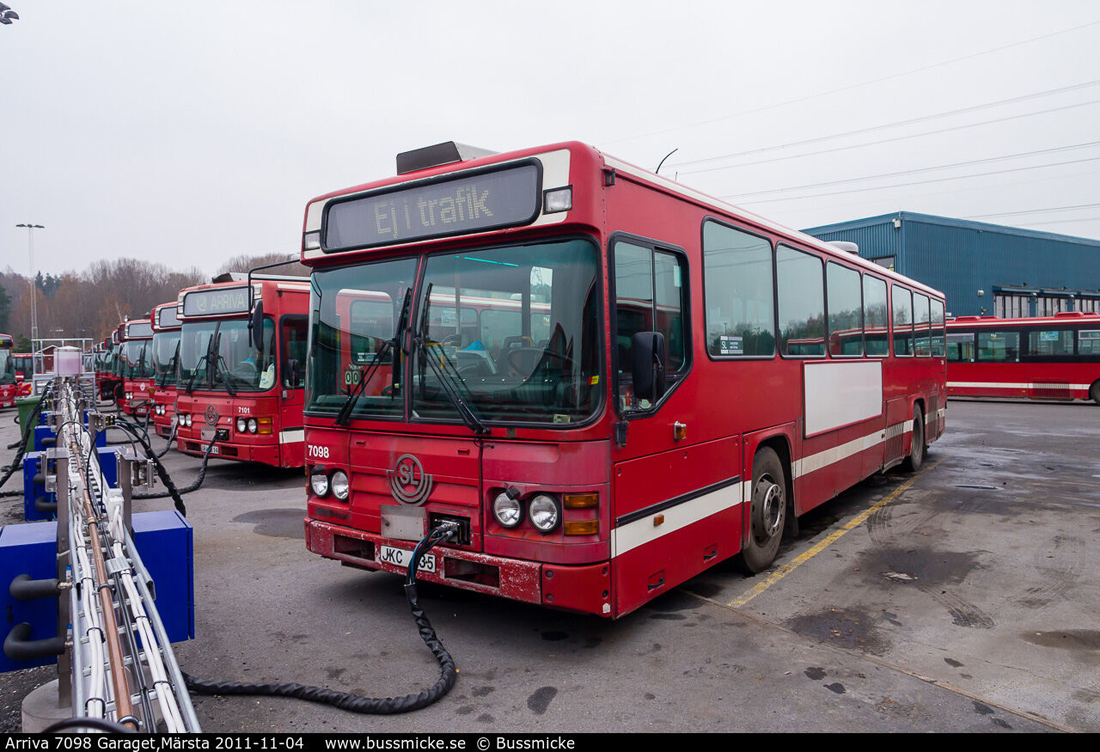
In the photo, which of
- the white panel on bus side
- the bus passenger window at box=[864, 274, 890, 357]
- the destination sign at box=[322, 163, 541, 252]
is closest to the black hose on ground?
the destination sign at box=[322, 163, 541, 252]

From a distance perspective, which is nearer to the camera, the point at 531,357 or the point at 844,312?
the point at 531,357

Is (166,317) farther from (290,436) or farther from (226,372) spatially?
(290,436)

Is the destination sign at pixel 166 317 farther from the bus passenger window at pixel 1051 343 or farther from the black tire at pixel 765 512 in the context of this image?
the bus passenger window at pixel 1051 343

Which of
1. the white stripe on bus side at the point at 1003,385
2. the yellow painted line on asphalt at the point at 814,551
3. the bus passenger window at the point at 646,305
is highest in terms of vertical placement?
the bus passenger window at the point at 646,305

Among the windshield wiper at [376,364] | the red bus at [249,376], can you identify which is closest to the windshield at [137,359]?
the red bus at [249,376]

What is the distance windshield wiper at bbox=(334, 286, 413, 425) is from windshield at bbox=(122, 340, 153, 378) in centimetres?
1726

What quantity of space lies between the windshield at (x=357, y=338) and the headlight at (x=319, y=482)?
0.46 meters

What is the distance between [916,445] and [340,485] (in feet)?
32.7

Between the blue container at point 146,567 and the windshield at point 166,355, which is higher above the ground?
the windshield at point 166,355

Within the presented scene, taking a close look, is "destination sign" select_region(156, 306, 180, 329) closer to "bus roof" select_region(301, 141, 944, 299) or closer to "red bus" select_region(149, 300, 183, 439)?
"red bus" select_region(149, 300, 183, 439)

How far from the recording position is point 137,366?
21438 millimetres

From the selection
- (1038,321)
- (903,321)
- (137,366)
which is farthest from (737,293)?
(1038,321)

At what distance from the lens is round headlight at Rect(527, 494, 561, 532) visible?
4.30m

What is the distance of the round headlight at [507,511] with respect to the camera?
438 cm
